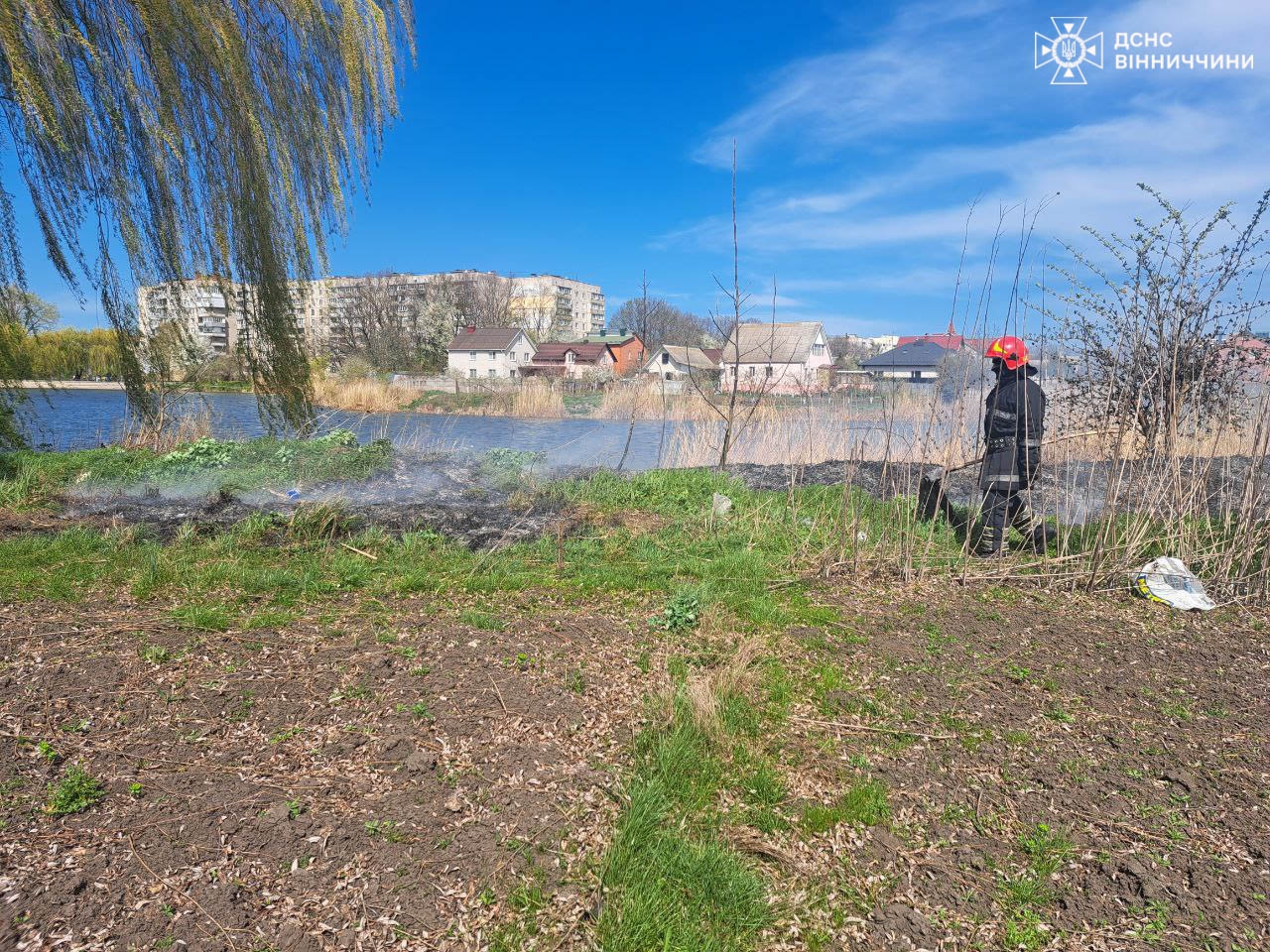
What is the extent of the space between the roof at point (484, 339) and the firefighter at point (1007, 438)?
48.0 m

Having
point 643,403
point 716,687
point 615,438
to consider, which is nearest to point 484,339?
point 643,403

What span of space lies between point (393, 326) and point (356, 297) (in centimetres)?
472

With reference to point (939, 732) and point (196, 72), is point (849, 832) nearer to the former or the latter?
point (939, 732)

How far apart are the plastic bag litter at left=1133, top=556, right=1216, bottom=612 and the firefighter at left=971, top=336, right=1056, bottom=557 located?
74cm

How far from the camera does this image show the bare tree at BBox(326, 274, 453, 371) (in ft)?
159

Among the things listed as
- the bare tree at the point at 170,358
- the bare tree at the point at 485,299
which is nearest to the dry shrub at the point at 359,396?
the bare tree at the point at 170,358

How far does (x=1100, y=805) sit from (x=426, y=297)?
5969 centimetres

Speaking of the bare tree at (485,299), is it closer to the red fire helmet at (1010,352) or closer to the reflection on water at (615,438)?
the reflection on water at (615,438)

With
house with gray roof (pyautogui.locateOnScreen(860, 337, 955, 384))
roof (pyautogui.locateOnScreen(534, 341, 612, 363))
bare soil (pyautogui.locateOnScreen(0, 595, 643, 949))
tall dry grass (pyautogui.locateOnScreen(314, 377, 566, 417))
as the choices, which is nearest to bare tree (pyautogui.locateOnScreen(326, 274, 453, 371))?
roof (pyautogui.locateOnScreen(534, 341, 612, 363))

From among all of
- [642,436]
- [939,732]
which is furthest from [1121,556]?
[642,436]

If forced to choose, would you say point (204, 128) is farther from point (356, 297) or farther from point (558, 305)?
point (558, 305)

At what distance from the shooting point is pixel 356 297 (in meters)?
48.4

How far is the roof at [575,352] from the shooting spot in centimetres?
5691

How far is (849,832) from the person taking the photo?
2.59 m
